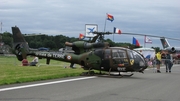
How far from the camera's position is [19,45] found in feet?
73.3

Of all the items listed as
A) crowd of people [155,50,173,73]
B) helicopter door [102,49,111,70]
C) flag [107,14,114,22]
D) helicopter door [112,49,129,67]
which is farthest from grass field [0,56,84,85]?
flag [107,14,114,22]

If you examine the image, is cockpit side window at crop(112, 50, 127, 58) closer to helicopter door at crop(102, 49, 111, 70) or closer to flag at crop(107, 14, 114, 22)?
helicopter door at crop(102, 49, 111, 70)

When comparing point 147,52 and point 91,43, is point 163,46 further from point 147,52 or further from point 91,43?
point 91,43

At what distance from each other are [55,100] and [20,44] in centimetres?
1423

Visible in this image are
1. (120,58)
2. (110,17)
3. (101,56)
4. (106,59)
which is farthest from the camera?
(110,17)

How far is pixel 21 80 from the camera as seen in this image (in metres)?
14.0

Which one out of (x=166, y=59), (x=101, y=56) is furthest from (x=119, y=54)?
(x=166, y=59)

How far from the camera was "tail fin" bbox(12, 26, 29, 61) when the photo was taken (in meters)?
22.0

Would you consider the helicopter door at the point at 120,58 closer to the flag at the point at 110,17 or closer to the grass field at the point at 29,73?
the grass field at the point at 29,73

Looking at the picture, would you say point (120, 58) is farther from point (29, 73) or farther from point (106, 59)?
point (29, 73)

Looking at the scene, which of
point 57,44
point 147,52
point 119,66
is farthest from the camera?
point 57,44

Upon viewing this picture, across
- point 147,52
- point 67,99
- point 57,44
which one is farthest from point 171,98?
point 57,44

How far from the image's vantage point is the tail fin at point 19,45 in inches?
867

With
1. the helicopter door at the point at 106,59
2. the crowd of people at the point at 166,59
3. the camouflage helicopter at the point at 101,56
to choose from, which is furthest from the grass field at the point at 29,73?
the crowd of people at the point at 166,59
